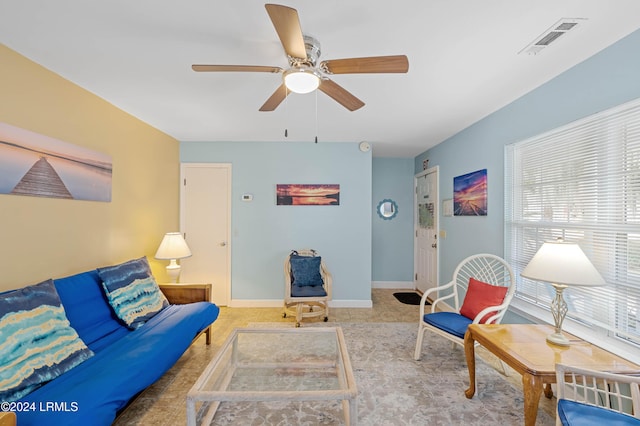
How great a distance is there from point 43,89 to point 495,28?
10.4ft

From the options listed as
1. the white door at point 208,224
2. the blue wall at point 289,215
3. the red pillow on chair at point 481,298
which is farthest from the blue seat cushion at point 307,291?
the red pillow on chair at point 481,298

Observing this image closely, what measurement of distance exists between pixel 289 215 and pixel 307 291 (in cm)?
120

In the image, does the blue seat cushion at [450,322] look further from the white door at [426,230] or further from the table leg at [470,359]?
the white door at [426,230]

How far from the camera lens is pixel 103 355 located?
1770 mm

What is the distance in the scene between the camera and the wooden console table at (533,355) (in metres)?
1.44

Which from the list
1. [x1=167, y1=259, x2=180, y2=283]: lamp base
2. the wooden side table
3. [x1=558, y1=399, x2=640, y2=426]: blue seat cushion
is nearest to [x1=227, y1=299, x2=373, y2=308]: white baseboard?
[x1=167, y1=259, x2=180, y2=283]: lamp base

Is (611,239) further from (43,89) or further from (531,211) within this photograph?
(43,89)

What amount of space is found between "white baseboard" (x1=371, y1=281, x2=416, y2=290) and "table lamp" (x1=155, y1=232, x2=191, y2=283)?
335 centimetres

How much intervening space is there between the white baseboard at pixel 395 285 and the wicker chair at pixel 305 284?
1616 millimetres

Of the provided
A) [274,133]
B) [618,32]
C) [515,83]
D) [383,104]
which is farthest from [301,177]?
[618,32]

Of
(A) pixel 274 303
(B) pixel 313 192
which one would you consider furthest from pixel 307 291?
(B) pixel 313 192

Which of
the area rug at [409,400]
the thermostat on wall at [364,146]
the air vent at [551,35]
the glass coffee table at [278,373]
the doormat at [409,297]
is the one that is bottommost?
the doormat at [409,297]

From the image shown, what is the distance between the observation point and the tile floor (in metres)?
1.85

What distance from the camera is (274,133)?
3.65 meters
